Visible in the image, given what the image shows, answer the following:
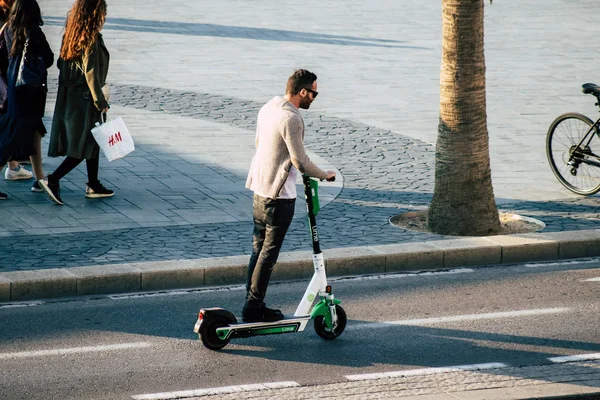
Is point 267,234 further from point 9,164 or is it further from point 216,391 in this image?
point 9,164

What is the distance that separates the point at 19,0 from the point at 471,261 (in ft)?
15.6

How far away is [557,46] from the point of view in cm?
2177

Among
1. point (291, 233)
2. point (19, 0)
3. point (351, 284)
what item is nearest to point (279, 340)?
point (351, 284)

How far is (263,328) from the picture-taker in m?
7.58

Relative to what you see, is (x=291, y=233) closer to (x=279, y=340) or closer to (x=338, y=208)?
(x=338, y=208)

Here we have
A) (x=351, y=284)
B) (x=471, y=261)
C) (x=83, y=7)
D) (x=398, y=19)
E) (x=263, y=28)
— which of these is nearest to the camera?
(x=351, y=284)

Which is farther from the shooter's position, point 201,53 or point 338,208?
point 201,53

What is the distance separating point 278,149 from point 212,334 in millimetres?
1260

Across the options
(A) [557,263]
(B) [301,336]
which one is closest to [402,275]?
(A) [557,263]

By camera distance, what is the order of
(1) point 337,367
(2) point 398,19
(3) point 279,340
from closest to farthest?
(1) point 337,367 < (3) point 279,340 < (2) point 398,19

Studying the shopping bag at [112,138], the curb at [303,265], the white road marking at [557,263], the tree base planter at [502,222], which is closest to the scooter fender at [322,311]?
the curb at [303,265]

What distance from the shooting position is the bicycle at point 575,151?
11930mm

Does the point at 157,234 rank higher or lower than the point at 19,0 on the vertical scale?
lower

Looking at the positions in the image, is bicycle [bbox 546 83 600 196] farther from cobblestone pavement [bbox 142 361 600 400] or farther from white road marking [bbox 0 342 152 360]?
white road marking [bbox 0 342 152 360]
